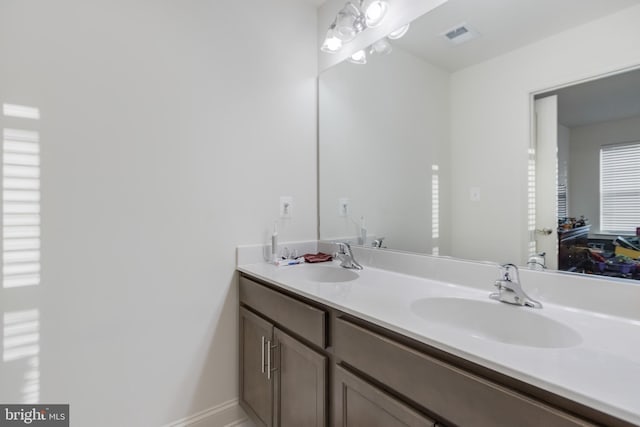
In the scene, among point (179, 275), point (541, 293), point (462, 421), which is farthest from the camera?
point (179, 275)

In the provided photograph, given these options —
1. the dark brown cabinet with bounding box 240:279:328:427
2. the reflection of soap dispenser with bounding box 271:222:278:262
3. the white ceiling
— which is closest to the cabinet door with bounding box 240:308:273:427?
the dark brown cabinet with bounding box 240:279:328:427

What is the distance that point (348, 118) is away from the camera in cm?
188

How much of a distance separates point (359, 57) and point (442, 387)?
5.54 ft

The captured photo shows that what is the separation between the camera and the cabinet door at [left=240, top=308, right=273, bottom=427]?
1354 millimetres

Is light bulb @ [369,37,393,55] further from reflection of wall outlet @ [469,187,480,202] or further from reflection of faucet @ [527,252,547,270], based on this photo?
reflection of faucet @ [527,252,547,270]

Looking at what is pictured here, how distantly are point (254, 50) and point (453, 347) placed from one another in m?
1.75

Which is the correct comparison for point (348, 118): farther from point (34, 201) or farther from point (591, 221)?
point (34, 201)

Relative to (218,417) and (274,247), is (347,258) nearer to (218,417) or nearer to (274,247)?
(274,247)

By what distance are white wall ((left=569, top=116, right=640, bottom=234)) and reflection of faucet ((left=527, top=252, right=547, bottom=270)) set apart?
0.17 meters

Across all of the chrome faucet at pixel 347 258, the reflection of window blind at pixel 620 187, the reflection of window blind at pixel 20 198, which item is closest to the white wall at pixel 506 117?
the reflection of window blind at pixel 620 187

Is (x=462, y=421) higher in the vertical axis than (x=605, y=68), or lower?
lower

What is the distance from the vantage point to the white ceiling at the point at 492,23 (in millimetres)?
982

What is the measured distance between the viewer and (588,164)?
98 cm

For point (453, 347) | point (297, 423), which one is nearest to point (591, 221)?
point (453, 347)
